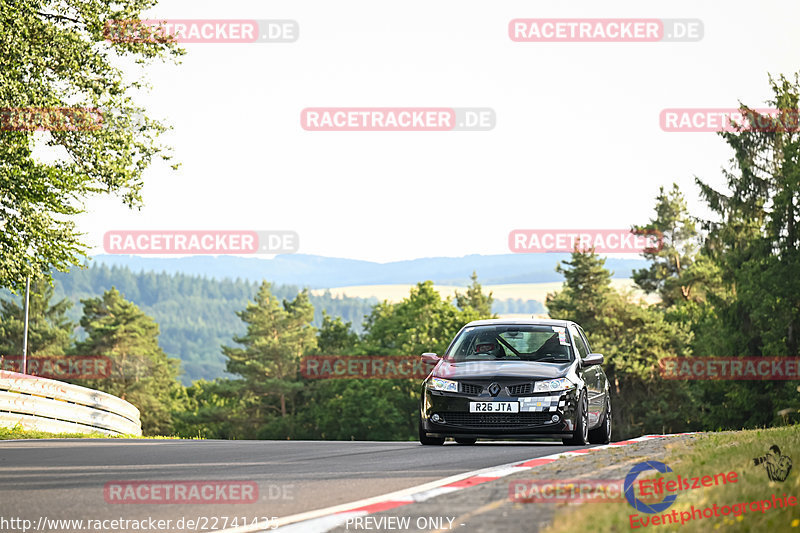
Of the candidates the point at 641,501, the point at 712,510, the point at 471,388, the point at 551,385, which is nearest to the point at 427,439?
the point at 471,388

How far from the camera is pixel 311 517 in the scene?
6586mm

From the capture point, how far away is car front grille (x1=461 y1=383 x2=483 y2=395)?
12.9m

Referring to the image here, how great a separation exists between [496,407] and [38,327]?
97.6m

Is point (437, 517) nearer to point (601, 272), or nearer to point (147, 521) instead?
point (147, 521)

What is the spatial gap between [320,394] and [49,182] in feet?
215

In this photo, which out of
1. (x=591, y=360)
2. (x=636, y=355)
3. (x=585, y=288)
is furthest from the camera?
(x=585, y=288)

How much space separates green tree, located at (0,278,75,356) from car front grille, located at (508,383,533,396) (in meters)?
89.6

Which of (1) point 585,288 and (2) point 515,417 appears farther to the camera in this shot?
(1) point 585,288

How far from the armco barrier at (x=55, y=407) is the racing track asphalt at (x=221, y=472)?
761 cm

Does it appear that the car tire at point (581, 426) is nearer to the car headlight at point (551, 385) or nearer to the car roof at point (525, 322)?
the car headlight at point (551, 385)

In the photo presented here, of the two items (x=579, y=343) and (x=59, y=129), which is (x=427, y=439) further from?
(x=59, y=129)

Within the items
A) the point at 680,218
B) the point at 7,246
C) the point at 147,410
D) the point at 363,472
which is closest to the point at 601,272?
the point at 680,218

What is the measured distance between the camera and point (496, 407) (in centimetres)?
1274

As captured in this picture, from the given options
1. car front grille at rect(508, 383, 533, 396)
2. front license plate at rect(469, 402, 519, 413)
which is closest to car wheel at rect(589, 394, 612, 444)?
car front grille at rect(508, 383, 533, 396)
